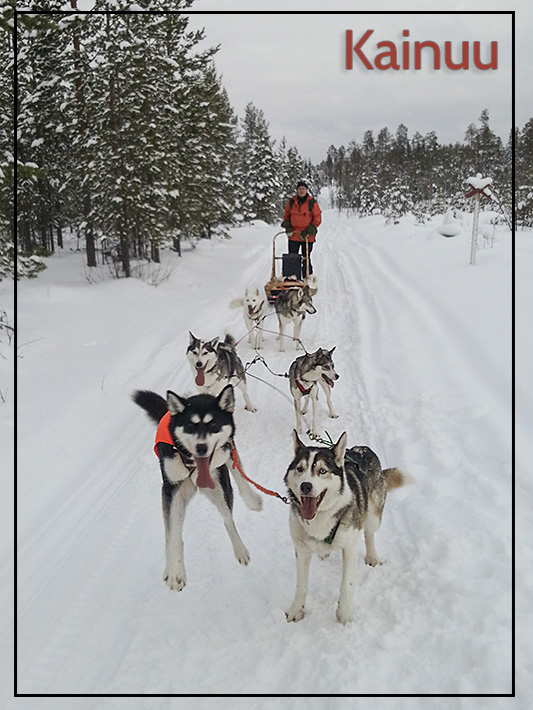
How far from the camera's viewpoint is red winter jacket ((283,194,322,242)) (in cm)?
964

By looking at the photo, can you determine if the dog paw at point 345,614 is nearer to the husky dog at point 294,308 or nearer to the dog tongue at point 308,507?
the dog tongue at point 308,507

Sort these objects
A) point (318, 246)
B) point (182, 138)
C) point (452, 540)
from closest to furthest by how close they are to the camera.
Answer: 1. point (452, 540)
2. point (182, 138)
3. point (318, 246)

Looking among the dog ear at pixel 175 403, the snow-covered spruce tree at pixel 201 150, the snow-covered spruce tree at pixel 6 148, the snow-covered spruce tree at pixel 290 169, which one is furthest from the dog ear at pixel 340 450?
the snow-covered spruce tree at pixel 290 169

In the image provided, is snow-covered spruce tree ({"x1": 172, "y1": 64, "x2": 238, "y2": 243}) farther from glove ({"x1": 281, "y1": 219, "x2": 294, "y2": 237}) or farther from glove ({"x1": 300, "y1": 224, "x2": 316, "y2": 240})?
glove ({"x1": 300, "y1": 224, "x2": 316, "y2": 240})

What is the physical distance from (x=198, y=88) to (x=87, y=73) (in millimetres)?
4140

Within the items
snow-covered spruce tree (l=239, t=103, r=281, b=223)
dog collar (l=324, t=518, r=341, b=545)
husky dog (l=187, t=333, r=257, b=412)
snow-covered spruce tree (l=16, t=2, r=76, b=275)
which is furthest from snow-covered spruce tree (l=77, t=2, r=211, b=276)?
snow-covered spruce tree (l=239, t=103, r=281, b=223)

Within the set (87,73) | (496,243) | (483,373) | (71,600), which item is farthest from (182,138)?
(71,600)

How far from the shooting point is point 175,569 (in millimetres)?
2473

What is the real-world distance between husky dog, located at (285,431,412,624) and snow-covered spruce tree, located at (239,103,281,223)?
2702cm

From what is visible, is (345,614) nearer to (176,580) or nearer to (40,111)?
(176,580)

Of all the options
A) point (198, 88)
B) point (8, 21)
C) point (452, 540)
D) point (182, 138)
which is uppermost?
point (198, 88)

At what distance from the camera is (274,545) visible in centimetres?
316

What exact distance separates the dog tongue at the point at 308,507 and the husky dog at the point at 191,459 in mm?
456

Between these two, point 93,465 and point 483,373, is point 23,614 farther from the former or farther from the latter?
point 483,373
